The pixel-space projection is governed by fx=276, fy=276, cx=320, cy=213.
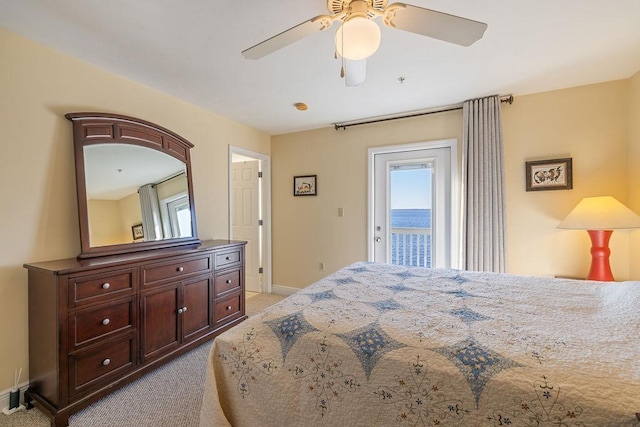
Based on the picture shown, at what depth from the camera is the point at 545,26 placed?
5.83 feet

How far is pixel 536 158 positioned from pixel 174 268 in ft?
11.9

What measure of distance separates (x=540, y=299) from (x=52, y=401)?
293cm

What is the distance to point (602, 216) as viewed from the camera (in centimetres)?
223

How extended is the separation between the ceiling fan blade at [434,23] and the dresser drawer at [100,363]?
2.65m

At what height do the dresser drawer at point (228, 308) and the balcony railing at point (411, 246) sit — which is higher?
the balcony railing at point (411, 246)

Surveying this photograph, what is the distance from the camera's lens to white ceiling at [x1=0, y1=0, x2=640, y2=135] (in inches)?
63.9

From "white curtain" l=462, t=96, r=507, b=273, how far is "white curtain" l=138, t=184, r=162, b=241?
3.13 m

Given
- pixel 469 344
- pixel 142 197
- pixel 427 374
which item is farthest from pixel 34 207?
pixel 469 344

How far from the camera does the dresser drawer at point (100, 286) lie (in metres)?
1.74

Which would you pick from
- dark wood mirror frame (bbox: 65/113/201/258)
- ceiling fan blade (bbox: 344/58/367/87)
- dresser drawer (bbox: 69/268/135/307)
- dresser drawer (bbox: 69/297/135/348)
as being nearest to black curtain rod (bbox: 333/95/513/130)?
ceiling fan blade (bbox: 344/58/367/87)

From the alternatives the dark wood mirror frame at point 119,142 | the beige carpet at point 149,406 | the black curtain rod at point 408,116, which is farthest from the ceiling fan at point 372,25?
the beige carpet at point 149,406

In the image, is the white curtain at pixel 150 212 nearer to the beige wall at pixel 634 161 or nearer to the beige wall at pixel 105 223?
the beige wall at pixel 105 223

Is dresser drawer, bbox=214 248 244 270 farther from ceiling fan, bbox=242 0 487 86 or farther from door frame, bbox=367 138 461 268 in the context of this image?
door frame, bbox=367 138 461 268

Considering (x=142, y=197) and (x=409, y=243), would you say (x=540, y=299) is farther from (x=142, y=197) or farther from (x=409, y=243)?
(x=142, y=197)
